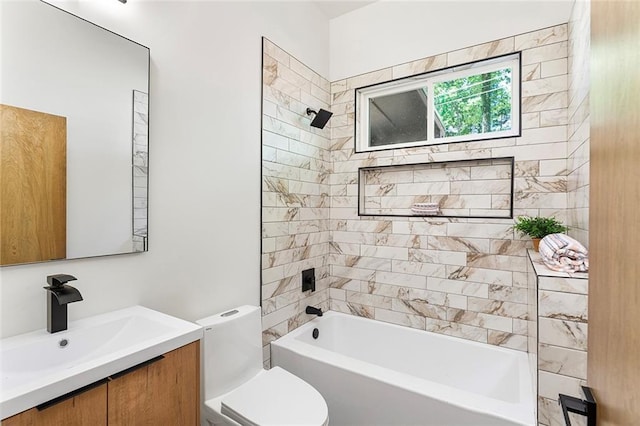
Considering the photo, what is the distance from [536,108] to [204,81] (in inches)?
87.8

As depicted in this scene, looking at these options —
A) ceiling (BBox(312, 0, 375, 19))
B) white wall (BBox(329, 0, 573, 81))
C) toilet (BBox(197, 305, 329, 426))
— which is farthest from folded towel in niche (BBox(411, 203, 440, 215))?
ceiling (BBox(312, 0, 375, 19))

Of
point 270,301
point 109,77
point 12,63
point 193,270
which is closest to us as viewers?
point 12,63

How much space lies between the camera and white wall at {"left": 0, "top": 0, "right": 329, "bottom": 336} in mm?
1408

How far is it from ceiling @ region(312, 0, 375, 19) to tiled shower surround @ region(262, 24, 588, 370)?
61cm

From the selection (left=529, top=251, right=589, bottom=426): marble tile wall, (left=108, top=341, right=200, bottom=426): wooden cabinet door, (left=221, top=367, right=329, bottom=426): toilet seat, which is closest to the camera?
(left=108, top=341, right=200, bottom=426): wooden cabinet door

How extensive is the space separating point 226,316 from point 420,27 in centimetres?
267

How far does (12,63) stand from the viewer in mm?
1180

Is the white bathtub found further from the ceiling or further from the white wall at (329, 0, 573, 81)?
the ceiling

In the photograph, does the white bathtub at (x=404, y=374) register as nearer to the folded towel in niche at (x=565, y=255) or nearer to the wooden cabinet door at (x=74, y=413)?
the folded towel in niche at (x=565, y=255)

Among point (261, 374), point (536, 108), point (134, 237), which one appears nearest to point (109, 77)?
point (134, 237)

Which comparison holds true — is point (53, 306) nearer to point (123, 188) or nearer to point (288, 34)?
point (123, 188)

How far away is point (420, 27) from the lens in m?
2.62

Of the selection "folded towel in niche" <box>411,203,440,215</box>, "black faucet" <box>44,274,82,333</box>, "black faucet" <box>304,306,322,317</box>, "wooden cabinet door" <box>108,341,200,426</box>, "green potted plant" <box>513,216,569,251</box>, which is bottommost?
"black faucet" <box>304,306,322,317</box>

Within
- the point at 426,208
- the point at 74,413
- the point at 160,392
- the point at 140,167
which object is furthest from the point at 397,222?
the point at 74,413
